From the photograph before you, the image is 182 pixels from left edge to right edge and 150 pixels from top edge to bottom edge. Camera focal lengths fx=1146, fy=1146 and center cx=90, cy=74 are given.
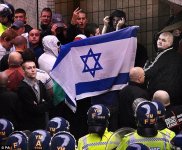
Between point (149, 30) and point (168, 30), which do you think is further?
point (149, 30)

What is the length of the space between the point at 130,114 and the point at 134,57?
1.75m

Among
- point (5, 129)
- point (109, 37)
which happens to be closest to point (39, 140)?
point (5, 129)

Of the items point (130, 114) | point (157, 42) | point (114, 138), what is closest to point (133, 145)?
point (114, 138)

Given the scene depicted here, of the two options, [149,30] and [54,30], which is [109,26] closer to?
[54,30]

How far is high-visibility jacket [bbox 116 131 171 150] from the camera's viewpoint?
1581cm

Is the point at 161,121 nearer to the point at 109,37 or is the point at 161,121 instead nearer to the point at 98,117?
the point at 98,117

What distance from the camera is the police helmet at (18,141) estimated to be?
15742 millimetres

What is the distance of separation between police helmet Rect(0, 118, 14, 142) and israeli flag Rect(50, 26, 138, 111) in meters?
2.52

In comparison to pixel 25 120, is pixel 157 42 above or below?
above

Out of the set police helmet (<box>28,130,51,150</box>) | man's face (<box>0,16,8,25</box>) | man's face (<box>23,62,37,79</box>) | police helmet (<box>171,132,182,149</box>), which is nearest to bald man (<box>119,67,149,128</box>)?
man's face (<box>23,62,37,79</box>)

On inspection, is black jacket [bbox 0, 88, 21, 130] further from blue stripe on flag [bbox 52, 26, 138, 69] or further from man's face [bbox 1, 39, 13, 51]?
man's face [bbox 1, 39, 13, 51]

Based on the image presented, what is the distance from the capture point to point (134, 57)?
19656mm

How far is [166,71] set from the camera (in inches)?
746

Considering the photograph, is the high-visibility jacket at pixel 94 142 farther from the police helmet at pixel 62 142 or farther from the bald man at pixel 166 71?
the bald man at pixel 166 71
